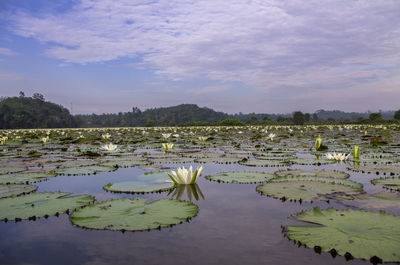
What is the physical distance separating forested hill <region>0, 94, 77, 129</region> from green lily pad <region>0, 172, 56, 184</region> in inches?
2033

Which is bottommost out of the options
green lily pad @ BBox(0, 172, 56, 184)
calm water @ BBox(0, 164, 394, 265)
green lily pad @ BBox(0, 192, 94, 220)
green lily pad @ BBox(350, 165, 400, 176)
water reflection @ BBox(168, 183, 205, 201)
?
calm water @ BBox(0, 164, 394, 265)

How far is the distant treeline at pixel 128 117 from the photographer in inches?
1586

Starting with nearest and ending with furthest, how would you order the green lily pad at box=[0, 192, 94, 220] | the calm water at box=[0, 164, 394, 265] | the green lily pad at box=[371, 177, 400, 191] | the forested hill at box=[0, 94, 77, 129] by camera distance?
the calm water at box=[0, 164, 394, 265], the green lily pad at box=[0, 192, 94, 220], the green lily pad at box=[371, 177, 400, 191], the forested hill at box=[0, 94, 77, 129]

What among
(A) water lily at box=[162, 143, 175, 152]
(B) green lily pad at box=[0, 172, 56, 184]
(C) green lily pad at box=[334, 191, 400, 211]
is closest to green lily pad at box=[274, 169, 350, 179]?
(C) green lily pad at box=[334, 191, 400, 211]

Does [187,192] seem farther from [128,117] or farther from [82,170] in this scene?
[128,117]

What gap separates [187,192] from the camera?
2.93m

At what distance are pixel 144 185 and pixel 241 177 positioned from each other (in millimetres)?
1139

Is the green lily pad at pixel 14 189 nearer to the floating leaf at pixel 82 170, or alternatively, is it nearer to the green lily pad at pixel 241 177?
the floating leaf at pixel 82 170

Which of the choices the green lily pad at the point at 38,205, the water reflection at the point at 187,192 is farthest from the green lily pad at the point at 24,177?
the water reflection at the point at 187,192

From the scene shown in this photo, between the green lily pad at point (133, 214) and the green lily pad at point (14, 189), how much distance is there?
3.44 ft

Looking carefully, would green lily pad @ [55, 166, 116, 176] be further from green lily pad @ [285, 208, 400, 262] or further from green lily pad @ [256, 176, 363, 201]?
green lily pad @ [285, 208, 400, 262]

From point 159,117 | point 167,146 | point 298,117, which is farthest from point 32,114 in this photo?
point 167,146

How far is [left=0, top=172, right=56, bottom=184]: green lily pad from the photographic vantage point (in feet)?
11.3

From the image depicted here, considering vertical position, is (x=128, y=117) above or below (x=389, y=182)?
above
